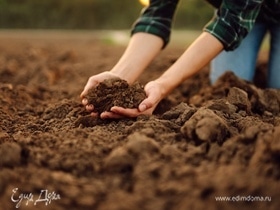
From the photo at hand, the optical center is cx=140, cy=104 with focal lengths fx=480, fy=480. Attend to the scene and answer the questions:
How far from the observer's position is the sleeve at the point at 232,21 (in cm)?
196

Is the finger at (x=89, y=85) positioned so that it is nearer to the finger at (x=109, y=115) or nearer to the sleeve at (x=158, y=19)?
the finger at (x=109, y=115)

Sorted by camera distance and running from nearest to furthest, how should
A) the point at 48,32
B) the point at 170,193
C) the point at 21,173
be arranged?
the point at 170,193
the point at 21,173
the point at 48,32

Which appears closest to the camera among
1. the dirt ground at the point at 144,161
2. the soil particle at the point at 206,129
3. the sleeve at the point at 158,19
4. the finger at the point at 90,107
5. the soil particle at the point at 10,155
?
the dirt ground at the point at 144,161

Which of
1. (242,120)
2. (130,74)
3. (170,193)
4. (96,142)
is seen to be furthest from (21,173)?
(130,74)

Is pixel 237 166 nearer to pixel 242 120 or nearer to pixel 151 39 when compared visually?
pixel 242 120

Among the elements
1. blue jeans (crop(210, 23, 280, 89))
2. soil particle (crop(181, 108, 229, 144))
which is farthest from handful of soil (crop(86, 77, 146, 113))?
blue jeans (crop(210, 23, 280, 89))

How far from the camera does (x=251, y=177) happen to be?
1.11 m

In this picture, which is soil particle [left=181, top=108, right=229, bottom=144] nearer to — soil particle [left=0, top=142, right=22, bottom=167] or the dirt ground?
the dirt ground

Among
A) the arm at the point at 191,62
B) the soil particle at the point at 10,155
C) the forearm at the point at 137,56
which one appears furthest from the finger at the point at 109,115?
the soil particle at the point at 10,155

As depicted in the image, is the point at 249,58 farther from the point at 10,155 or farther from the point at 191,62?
the point at 10,155

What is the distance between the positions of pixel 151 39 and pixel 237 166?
112cm

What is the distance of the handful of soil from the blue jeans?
0.96 m

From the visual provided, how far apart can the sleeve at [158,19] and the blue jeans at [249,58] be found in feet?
1.55

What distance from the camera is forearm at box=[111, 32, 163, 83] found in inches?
80.7
